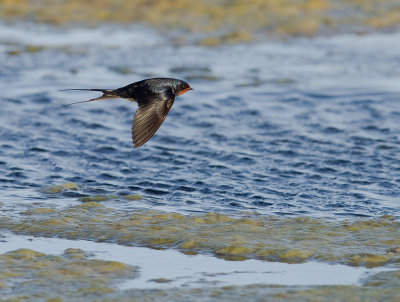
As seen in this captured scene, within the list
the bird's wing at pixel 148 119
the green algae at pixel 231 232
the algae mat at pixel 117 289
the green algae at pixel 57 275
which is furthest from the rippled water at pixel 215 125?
the algae mat at pixel 117 289

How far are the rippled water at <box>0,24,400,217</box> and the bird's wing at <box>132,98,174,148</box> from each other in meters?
0.47

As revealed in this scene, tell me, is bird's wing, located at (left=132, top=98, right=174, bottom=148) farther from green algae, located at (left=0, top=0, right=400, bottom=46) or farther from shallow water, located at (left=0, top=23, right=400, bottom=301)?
green algae, located at (left=0, top=0, right=400, bottom=46)

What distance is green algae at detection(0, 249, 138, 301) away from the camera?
155 inches

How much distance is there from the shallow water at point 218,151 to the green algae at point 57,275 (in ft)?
0.71

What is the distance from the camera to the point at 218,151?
→ 6879 millimetres

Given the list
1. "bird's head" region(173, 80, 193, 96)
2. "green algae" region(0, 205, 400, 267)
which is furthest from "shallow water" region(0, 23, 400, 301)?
"bird's head" region(173, 80, 193, 96)

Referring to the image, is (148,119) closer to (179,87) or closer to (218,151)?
(179,87)

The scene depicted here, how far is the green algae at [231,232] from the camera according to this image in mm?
4523

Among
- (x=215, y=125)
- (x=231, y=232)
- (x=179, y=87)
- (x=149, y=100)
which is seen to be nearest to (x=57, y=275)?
(x=231, y=232)

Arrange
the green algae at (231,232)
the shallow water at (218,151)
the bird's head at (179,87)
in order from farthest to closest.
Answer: the bird's head at (179,87) → the shallow water at (218,151) → the green algae at (231,232)

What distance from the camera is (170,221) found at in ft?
16.8

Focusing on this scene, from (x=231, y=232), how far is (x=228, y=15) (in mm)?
7963

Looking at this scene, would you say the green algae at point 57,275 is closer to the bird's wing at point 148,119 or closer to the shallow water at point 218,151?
the shallow water at point 218,151

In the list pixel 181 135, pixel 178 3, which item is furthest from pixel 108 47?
pixel 181 135
